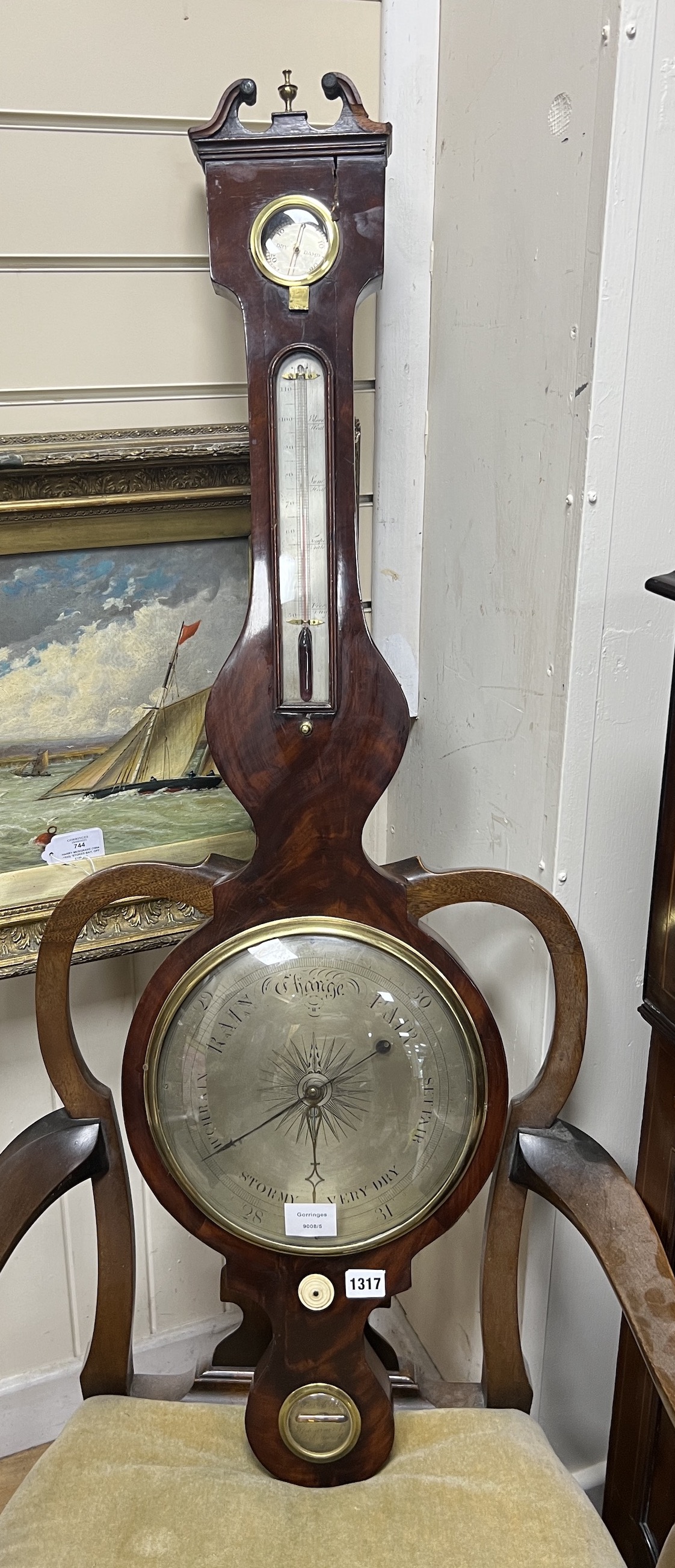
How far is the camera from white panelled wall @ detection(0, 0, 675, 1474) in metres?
1.16

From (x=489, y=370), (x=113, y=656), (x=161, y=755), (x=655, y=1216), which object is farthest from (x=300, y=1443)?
(x=489, y=370)

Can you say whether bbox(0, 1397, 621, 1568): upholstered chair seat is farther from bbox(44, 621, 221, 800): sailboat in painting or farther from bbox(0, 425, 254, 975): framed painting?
bbox(44, 621, 221, 800): sailboat in painting

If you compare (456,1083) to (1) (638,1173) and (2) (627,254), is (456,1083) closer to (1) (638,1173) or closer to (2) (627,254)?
(1) (638,1173)

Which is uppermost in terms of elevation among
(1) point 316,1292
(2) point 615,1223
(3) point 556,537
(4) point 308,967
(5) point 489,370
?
(5) point 489,370

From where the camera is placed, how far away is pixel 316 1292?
1267mm

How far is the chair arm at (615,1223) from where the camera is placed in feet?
3.71

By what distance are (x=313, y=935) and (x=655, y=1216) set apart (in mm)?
527

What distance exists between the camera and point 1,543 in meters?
1.38

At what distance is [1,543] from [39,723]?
0.73ft

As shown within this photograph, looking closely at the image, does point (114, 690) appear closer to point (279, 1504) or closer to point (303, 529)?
point (303, 529)

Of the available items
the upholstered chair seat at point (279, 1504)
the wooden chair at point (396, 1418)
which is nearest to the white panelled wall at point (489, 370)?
the wooden chair at point (396, 1418)

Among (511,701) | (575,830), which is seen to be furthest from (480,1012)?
(511,701)

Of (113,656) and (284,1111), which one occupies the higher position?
(113,656)

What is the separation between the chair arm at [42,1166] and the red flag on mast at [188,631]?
594mm
